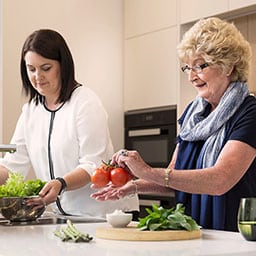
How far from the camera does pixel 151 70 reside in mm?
3887

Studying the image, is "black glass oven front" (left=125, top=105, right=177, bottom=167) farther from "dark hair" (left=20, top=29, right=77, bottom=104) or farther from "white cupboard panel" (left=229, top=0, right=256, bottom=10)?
"dark hair" (left=20, top=29, right=77, bottom=104)

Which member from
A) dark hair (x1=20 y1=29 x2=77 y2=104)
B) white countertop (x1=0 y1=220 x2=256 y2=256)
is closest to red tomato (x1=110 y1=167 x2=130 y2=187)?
white countertop (x1=0 y1=220 x2=256 y2=256)

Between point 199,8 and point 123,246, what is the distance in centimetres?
231

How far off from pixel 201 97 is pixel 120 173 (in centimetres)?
43

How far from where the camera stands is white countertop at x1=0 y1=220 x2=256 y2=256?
4.48 feet

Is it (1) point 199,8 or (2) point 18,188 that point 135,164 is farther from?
(1) point 199,8

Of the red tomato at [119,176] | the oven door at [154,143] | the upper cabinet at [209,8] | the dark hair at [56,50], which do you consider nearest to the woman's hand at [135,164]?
the red tomato at [119,176]

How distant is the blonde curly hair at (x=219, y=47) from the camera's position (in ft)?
6.79

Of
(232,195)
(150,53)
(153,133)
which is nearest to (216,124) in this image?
(232,195)

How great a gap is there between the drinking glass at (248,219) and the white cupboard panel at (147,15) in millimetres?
2285

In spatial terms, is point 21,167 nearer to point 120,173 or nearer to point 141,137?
point 120,173

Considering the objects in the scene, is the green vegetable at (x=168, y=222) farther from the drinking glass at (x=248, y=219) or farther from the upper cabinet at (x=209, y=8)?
the upper cabinet at (x=209, y=8)

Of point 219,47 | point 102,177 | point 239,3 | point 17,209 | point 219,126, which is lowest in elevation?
point 17,209

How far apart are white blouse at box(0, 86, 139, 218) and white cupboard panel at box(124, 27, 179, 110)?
125 cm
